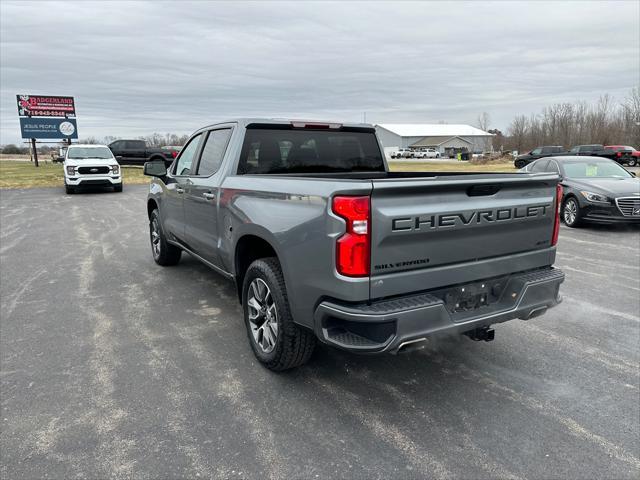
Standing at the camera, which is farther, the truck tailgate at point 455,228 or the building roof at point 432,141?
the building roof at point 432,141

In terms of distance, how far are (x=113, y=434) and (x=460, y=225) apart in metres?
2.49

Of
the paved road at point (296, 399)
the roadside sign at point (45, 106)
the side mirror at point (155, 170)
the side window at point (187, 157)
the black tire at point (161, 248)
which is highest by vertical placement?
the roadside sign at point (45, 106)

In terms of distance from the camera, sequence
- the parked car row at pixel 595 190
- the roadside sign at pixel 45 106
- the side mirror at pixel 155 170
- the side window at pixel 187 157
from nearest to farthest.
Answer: the side window at pixel 187 157 < the side mirror at pixel 155 170 < the parked car row at pixel 595 190 < the roadside sign at pixel 45 106

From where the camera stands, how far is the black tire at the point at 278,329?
3.28 metres

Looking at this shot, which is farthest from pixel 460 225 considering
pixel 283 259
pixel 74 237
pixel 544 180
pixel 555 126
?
pixel 555 126

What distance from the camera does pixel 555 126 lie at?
75.9 m

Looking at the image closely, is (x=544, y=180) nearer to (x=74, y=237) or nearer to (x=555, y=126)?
(x=74, y=237)

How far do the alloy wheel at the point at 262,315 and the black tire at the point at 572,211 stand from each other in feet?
28.3

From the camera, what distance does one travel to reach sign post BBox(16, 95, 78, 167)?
34.8m

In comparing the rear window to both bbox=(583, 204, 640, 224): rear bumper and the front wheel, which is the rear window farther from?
the front wheel

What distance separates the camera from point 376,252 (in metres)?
2.69

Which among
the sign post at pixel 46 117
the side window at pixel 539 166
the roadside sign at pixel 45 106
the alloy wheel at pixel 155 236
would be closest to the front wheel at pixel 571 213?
the side window at pixel 539 166

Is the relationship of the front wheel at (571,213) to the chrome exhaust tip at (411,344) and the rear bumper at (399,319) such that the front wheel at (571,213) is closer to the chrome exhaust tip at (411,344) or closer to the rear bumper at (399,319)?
the rear bumper at (399,319)

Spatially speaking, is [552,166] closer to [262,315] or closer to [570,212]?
[570,212]
